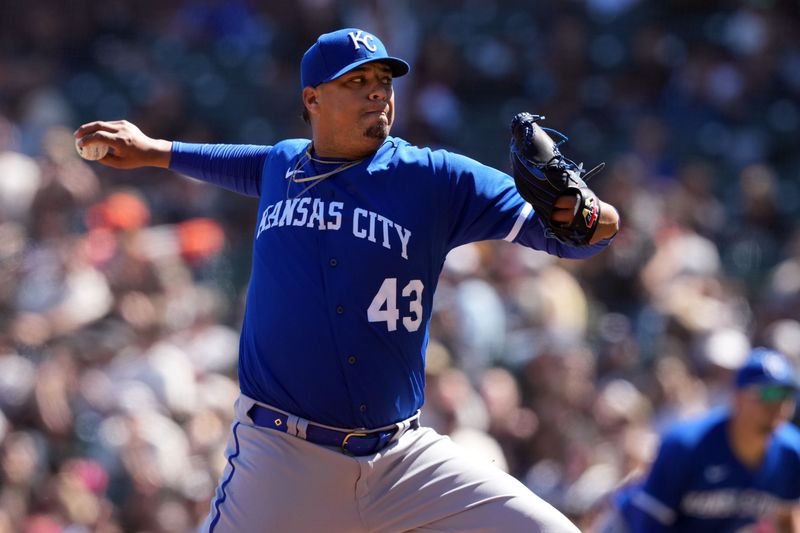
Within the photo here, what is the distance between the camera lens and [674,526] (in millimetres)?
5652

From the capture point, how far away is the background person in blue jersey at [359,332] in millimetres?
3998

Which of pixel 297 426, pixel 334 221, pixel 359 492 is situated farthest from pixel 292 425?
pixel 334 221

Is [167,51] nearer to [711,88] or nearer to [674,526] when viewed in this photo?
[711,88]

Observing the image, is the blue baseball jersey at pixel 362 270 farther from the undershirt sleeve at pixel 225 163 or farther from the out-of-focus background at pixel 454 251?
the out-of-focus background at pixel 454 251

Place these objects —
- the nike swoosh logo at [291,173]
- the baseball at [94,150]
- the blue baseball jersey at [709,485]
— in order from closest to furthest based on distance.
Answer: the nike swoosh logo at [291,173] < the baseball at [94,150] < the blue baseball jersey at [709,485]

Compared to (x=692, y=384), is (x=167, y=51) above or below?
above

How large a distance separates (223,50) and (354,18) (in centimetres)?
155

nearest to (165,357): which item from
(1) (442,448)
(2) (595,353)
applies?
(2) (595,353)

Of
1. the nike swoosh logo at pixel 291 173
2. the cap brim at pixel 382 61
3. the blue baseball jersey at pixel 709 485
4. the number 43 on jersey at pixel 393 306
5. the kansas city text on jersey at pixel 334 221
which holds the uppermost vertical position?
the cap brim at pixel 382 61

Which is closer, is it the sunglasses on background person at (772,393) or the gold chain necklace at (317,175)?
the gold chain necklace at (317,175)

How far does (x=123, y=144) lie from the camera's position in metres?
4.51

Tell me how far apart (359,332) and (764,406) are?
2473mm

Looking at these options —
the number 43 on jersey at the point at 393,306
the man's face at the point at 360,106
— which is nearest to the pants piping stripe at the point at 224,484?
the number 43 on jersey at the point at 393,306

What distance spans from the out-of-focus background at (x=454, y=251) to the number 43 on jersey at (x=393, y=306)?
3.25 metres
